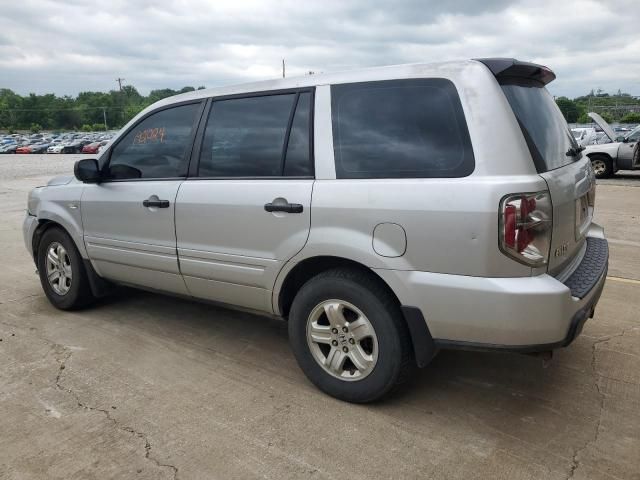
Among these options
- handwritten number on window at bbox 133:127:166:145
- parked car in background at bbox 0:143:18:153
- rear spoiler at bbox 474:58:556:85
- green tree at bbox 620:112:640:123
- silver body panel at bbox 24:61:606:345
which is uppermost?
green tree at bbox 620:112:640:123

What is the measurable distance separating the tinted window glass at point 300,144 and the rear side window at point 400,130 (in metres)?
0.18

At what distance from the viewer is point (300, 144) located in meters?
3.10

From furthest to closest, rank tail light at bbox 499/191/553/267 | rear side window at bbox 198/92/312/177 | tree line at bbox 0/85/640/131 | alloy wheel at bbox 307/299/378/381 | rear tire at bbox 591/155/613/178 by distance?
tree line at bbox 0/85/640/131 < rear tire at bbox 591/155/613/178 < rear side window at bbox 198/92/312/177 < alloy wheel at bbox 307/299/378/381 < tail light at bbox 499/191/553/267

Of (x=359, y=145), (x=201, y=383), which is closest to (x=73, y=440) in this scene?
(x=201, y=383)

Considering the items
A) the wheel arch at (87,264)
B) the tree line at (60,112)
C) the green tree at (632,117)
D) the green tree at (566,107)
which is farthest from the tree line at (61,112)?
the wheel arch at (87,264)

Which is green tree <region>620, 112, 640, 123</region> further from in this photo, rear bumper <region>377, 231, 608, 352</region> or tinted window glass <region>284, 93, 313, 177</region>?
rear bumper <region>377, 231, 608, 352</region>

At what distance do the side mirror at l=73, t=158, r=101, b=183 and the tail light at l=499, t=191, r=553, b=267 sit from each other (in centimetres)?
309

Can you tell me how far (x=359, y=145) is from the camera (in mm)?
2889

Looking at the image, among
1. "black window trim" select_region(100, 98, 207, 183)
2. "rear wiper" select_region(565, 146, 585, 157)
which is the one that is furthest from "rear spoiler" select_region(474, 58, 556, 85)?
"black window trim" select_region(100, 98, 207, 183)

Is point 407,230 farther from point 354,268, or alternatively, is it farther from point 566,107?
point 566,107

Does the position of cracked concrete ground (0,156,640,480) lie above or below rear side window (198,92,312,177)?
below

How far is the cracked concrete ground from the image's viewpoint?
8.16 feet

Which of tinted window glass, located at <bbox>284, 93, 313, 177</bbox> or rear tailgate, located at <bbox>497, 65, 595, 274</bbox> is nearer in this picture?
rear tailgate, located at <bbox>497, 65, 595, 274</bbox>

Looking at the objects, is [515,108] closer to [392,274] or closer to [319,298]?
[392,274]
